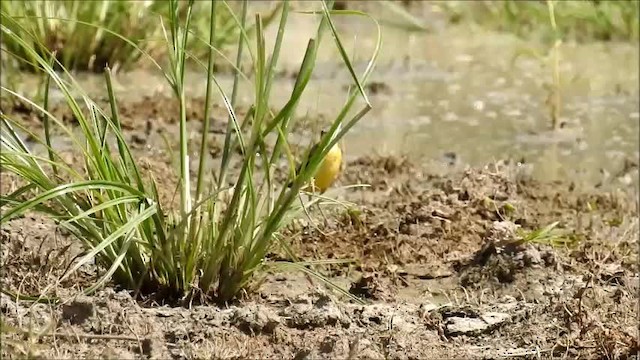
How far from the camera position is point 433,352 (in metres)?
2.17

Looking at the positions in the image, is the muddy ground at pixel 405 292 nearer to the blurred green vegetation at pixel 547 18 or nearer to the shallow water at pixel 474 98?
the shallow water at pixel 474 98

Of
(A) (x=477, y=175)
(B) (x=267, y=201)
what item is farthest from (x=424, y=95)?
(B) (x=267, y=201)

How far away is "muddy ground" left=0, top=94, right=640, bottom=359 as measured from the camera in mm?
2051

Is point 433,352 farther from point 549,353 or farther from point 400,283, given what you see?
point 400,283

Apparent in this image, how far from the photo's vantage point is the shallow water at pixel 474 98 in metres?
4.41

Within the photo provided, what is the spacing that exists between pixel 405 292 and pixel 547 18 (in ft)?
14.0

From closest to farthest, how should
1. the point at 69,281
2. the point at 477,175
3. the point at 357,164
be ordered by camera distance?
1. the point at 69,281
2. the point at 477,175
3. the point at 357,164

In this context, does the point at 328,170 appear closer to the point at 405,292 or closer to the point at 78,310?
the point at 405,292

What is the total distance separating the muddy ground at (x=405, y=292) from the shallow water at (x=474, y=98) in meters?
0.52

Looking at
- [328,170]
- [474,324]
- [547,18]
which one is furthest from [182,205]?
[547,18]

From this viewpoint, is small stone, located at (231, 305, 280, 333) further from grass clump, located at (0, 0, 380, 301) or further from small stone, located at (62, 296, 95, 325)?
small stone, located at (62, 296, 95, 325)

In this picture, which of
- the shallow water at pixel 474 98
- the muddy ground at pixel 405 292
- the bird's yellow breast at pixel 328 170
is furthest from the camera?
the shallow water at pixel 474 98

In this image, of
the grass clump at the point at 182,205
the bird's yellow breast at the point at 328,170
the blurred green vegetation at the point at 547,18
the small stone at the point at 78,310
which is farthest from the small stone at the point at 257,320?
the blurred green vegetation at the point at 547,18

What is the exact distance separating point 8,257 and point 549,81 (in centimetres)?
413
